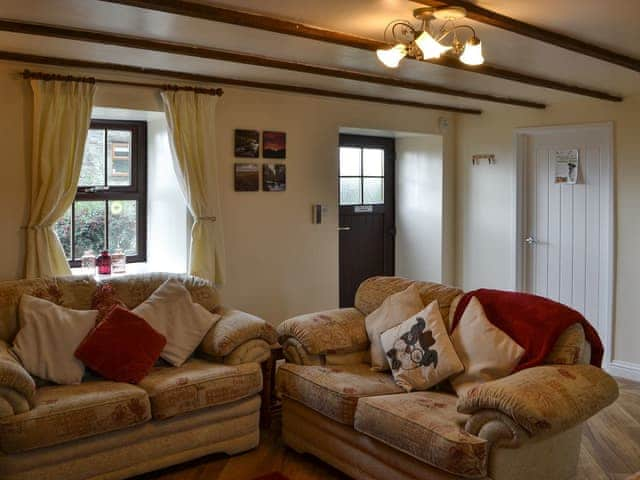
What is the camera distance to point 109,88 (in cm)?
421

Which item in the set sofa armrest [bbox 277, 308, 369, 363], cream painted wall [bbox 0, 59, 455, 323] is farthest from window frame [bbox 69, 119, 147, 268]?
sofa armrest [bbox 277, 308, 369, 363]

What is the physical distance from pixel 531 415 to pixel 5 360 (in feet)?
7.70

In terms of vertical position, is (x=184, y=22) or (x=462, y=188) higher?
(x=184, y=22)

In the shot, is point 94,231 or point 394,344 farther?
point 94,231

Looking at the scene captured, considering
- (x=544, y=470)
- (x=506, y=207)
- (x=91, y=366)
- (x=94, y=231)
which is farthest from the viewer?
(x=506, y=207)

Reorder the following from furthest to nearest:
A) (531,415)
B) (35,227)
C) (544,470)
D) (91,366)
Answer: (35,227) → (91,366) → (544,470) → (531,415)

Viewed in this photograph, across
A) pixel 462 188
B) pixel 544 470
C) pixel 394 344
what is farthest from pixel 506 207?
pixel 544 470

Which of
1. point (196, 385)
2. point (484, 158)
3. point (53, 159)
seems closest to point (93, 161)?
point (53, 159)

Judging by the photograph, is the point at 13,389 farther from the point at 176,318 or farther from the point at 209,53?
the point at 209,53

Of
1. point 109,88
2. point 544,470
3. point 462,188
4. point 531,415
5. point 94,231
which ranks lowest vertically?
point 544,470

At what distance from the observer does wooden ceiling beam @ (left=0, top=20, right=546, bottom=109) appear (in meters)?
3.10

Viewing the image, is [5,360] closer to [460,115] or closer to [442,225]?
[442,225]

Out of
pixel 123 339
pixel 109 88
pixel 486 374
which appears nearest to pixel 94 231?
pixel 109 88

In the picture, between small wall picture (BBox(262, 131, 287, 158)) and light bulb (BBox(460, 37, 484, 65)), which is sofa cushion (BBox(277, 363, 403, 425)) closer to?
light bulb (BBox(460, 37, 484, 65))
